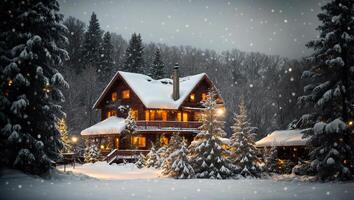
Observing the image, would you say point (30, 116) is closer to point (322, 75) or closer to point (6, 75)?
point (6, 75)

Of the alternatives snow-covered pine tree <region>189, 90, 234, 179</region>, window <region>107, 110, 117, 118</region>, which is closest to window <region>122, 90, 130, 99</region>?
window <region>107, 110, 117, 118</region>

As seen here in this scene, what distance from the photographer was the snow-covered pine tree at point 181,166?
1017 inches

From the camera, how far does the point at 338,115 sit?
23219 mm

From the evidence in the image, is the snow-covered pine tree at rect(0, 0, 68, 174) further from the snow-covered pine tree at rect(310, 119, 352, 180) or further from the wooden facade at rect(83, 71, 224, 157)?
the wooden facade at rect(83, 71, 224, 157)

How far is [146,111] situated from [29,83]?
27232 mm

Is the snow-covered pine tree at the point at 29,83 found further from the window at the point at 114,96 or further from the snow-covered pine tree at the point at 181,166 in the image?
the window at the point at 114,96

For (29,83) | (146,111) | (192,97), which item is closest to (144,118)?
(146,111)

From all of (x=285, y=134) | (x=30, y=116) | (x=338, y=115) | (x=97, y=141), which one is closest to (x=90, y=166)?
(x=97, y=141)

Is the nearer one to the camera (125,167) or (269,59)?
(125,167)

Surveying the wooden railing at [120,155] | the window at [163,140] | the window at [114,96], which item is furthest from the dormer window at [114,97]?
the wooden railing at [120,155]

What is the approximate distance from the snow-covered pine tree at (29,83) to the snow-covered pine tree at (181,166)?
26.4ft

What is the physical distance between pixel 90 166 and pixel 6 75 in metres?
19.7

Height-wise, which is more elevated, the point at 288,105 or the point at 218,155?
the point at 288,105

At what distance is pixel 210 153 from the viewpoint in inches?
1064
